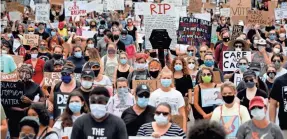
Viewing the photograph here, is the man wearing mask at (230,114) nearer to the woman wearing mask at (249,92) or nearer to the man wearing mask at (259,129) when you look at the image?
the man wearing mask at (259,129)

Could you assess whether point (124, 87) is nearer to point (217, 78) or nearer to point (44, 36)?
point (217, 78)

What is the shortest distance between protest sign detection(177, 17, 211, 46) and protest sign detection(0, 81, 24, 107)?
20.4 feet

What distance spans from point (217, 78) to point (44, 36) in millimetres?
9637

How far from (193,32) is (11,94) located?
6.49 meters

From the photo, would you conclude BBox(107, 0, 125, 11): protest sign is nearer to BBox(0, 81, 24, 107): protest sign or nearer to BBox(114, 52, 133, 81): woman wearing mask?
BBox(114, 52, 133, 81): woman wearing mask

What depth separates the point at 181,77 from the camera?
11242 millimetres

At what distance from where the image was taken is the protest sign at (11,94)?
32.8 ft

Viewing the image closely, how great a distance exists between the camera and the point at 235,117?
8.65 meters

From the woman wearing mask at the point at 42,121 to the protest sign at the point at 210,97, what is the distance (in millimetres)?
2841

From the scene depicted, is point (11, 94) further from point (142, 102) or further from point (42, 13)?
point (42, 13)

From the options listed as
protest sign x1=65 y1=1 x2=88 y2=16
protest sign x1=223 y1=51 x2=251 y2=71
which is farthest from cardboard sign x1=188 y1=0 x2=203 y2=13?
protest sign x1=223 y1=51 x2=251 y2=71

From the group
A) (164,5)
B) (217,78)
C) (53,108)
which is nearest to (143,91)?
(53,108)

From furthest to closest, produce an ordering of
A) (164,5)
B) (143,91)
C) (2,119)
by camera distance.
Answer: (164,5) → (143,91) → (2,119)

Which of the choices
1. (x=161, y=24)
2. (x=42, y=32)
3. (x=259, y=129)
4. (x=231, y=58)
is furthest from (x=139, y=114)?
(x=42, y=32)
